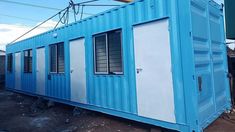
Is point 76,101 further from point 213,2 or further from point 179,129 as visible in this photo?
point 213,2

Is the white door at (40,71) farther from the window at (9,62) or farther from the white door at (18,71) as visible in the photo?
the window at (9,62)

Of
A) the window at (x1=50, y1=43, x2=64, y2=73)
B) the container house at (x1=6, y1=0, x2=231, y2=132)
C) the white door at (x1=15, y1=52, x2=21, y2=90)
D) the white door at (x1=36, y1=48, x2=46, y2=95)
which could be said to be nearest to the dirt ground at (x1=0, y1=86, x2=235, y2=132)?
the container house at (x1=6, y1=0, x2=231, y2=132)

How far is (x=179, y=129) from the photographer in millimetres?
4680

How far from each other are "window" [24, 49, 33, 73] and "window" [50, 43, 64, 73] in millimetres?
2513

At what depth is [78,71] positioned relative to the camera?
7750 millimetres

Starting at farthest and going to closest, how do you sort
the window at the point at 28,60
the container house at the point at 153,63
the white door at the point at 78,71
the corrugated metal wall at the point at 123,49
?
1. the window at the point at 28,60
2. the white door at the point at 78,71
3. the corrugated metal wall at the point at 123,49
4. the container house at the point at 153,63

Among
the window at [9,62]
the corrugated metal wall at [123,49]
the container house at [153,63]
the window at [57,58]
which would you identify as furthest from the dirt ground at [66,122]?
the window at [9,62]

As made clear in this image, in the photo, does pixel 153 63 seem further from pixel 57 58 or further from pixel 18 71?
pixel 18 71

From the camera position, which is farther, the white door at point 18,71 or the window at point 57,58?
the white door at point 18,71

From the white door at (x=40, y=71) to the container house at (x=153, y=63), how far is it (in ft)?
7.18

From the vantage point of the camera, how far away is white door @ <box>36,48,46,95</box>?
10.1 metres


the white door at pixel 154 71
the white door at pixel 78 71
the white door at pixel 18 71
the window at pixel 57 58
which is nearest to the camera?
the white door at pixel 154 71

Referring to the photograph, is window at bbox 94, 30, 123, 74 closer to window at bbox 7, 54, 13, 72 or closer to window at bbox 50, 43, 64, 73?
window at bbox 50, 43, 64, 73

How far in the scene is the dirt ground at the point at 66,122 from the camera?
573 centimetres
